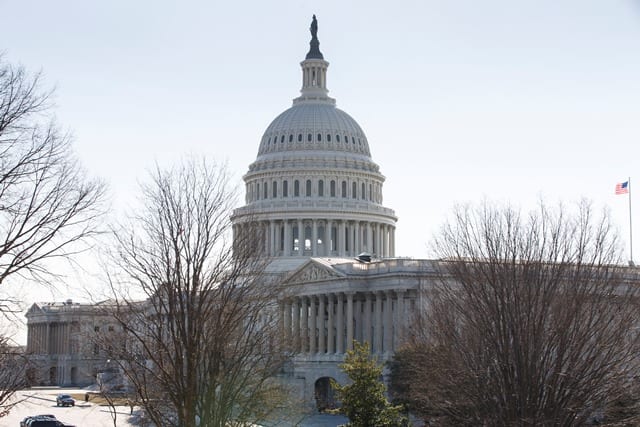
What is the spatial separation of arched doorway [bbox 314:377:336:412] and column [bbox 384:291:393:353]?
6.47m

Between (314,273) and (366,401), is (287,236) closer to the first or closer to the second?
(314,273)

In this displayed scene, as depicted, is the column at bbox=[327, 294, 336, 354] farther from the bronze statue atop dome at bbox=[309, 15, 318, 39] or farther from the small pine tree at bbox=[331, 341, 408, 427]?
the bronze statue atop dome at bbox=[309, 15, 318, 39]

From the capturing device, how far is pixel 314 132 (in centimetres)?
16988

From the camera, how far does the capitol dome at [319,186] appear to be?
535ft

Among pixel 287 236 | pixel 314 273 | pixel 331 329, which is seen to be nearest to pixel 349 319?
pixel 331 329

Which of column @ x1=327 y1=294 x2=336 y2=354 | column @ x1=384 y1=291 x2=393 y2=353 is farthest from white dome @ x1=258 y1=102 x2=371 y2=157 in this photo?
column @ x1=384 y1=291 x2=393 y2=353

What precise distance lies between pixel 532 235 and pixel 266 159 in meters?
127

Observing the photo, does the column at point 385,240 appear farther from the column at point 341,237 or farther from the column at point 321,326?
the column at point 321,326

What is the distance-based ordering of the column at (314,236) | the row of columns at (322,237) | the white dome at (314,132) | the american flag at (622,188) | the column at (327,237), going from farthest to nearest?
1. the white dome at (314,132)
2. the column at (314,236)
3. the row of columns at (322,237)
4. the column at (327,237)
5. the american flag at (622,188)

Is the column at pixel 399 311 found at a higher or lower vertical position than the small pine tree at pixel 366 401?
higher

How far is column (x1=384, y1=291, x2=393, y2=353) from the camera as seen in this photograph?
10681 cm

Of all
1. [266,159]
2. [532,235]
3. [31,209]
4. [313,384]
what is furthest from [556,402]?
[266,159]

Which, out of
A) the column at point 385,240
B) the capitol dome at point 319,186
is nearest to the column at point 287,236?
the capitol dome at point 319,186

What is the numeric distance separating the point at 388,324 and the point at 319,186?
6170 centimetres
